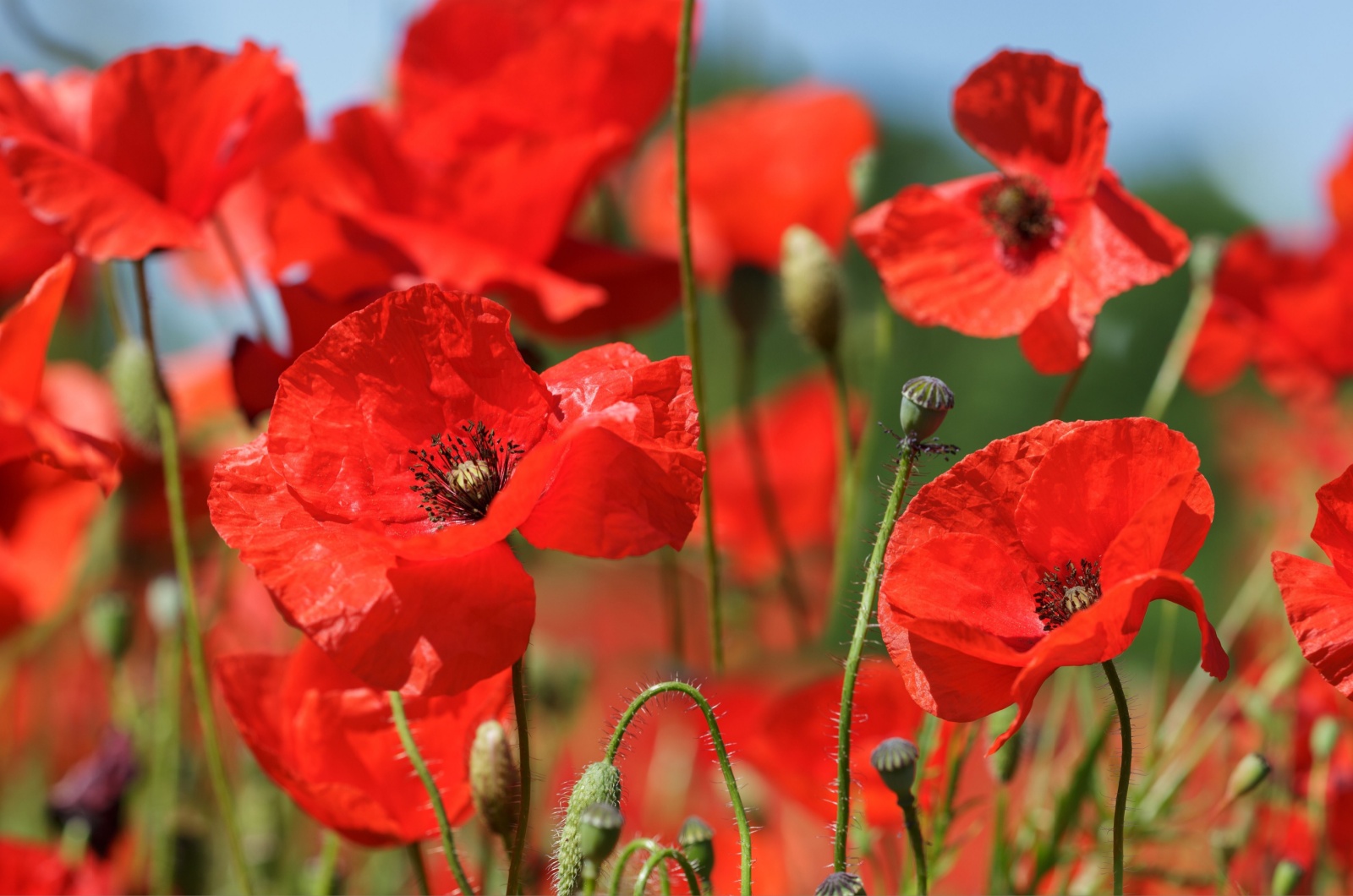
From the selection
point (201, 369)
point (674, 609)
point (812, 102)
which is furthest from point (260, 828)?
point (812, 102)

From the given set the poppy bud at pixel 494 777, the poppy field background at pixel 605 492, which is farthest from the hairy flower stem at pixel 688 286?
the poppy bud at pixel 494 777

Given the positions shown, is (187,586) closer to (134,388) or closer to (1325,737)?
(134,388)

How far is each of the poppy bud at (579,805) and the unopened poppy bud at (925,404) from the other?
134 mm

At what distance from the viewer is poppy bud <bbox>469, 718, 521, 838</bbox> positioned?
0.44 metres

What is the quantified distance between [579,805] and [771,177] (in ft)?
1.93

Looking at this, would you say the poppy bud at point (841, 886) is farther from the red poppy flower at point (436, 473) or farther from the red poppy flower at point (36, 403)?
the red poppy flower at point (36, 403)

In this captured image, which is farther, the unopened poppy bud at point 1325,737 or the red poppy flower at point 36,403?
the unopened poppy bud at point 1325,737

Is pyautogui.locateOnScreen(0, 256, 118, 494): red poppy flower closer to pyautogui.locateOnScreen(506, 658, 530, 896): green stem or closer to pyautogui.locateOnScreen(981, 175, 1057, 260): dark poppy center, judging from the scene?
pyautogui.locateOnScreen(506, 658, 530, 896): green stem

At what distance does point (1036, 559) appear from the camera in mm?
425

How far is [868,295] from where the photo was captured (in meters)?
1.37

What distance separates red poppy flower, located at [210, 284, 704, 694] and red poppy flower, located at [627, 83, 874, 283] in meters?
0.45

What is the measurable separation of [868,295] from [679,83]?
855 mm

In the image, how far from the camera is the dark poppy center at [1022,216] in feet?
1.77

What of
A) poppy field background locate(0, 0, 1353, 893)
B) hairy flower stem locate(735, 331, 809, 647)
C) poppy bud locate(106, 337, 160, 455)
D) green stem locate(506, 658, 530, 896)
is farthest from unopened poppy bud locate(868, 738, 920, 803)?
poppy bud locate(106, 337, 160, 455)
